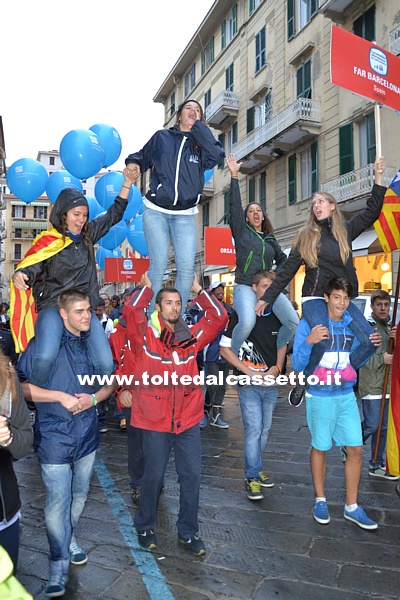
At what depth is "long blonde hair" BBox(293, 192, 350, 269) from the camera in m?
4.08

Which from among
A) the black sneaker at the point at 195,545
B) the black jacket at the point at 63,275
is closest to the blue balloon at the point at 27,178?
the black jacket at the point at 63,275

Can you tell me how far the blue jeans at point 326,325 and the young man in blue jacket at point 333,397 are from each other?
0.15 ft

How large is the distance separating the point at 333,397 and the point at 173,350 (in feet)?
4.28

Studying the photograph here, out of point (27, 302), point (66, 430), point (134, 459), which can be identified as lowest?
point (134, 459)

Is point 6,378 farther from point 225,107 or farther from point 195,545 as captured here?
point 225,107

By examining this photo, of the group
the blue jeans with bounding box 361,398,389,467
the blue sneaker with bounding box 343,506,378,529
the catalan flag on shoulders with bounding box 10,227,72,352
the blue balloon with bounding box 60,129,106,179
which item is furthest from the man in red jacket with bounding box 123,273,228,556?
the blue balloon with bounding box 60,129,106,179

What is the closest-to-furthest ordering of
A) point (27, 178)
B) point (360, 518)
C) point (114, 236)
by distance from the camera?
point (360, 518), point (27, 178), point (114, 236)

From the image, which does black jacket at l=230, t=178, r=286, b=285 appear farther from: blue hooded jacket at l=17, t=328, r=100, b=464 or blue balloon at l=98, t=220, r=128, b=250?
blue balloon at l=98, t=220, r=128, b=250

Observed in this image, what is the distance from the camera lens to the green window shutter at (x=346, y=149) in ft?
53.5

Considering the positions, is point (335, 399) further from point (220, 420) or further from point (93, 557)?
point (220, 420)

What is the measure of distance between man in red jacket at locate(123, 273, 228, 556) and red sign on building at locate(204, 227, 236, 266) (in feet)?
29.8

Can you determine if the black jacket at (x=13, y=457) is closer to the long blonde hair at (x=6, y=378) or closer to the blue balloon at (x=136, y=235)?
the long blonde hair at (x=6, y=378)

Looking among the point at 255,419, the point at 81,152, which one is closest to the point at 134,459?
the point at 255,419

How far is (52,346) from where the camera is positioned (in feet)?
10.3
